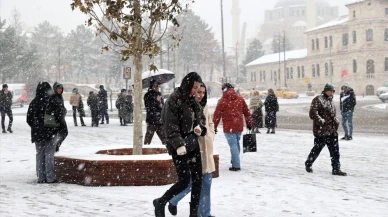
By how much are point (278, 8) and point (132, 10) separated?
510ft

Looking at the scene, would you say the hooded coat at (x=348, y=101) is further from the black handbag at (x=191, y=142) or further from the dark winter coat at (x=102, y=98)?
the black handbag at (x=191, y=142)

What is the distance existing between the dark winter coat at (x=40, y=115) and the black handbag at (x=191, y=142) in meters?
3.95

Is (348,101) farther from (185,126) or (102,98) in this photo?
(185,126)

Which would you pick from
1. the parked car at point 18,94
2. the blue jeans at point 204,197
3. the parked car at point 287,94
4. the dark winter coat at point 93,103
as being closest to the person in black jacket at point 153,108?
the blue jeans at point 204,197

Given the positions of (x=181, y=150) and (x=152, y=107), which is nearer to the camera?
(x=181, y=150)

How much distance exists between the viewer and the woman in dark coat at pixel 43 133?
9070mm

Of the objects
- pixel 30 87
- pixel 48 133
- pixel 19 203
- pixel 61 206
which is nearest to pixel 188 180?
pixel 61 206

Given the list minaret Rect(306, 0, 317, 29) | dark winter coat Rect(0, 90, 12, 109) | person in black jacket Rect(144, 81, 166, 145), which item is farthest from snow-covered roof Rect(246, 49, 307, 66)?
person in black jacket Rect(144, 81, 166, 145)

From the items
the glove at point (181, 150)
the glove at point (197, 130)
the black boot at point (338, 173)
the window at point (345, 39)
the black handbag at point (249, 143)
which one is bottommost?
the black boot at point (338, 173)

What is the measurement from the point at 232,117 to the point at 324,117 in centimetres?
167

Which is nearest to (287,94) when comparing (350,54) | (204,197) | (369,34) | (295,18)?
(350,54)

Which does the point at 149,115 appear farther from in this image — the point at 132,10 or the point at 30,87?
the point at 30,87

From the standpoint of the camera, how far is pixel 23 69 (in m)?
63.7

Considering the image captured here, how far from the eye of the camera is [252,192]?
8.09 meters
